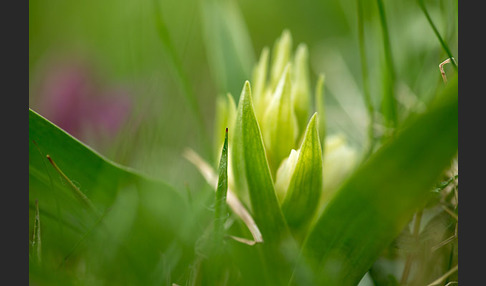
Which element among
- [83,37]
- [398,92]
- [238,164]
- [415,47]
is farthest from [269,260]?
[83,37]

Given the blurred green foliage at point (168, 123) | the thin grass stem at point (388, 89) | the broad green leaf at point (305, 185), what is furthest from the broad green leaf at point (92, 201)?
the thin grass stem at point (388, 89)

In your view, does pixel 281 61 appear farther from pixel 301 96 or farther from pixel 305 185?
pixel 305 185

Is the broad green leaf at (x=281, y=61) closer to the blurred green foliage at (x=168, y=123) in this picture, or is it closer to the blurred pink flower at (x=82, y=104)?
the blurred green foliage at (x=168, y=123)

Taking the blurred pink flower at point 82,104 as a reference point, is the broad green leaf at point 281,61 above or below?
above

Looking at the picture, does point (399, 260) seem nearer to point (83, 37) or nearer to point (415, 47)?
point (415, 47)

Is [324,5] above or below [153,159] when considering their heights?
above

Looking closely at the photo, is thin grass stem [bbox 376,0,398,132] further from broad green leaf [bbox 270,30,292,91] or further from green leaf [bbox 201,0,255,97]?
green leaf [bbox 201,0,255,97]
